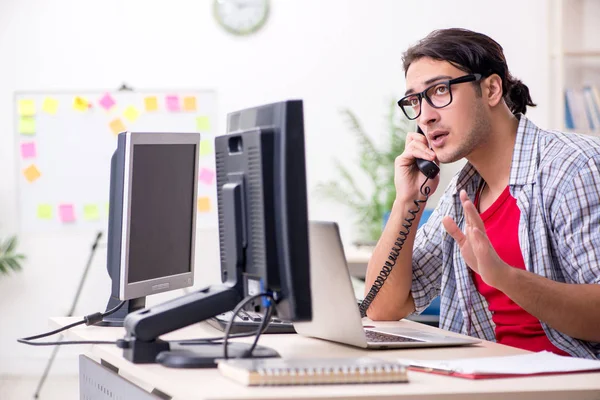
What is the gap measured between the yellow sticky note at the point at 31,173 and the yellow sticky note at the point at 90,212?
1.12 feet

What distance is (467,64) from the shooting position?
2.09m

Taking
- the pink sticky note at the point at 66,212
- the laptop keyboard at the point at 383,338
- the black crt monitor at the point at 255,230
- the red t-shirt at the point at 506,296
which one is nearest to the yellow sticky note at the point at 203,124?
the pink sticky note at the point at 66,212

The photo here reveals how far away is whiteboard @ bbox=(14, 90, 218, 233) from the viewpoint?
4914 millimetres

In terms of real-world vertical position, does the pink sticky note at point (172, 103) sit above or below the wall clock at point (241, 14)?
below

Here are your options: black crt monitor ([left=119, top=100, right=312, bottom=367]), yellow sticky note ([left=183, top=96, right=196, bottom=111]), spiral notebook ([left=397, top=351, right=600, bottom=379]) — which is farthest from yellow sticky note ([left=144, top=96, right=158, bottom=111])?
spiral notebook ([left=397, top=351, right=600, bottom=379])

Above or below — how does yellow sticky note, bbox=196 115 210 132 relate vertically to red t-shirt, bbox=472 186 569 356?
above

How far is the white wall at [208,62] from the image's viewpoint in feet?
16.3

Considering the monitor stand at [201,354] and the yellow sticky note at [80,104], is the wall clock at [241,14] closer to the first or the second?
the yellow sticky note at [80,104]

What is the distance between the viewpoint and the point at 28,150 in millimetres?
4922

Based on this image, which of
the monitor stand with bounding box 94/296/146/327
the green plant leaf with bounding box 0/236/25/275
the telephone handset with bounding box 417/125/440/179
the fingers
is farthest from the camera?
the green plant leaf with bounding box 0/236/25/275

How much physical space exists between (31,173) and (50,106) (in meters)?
0.42

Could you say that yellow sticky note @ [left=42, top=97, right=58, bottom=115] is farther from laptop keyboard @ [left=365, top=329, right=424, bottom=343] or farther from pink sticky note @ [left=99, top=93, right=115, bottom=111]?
laptop keyboard @ [left=365, top=329, right=424, bottom=343]

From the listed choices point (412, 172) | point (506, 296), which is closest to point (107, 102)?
point (412, 172)

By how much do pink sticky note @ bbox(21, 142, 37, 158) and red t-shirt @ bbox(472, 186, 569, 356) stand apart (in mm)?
3522
